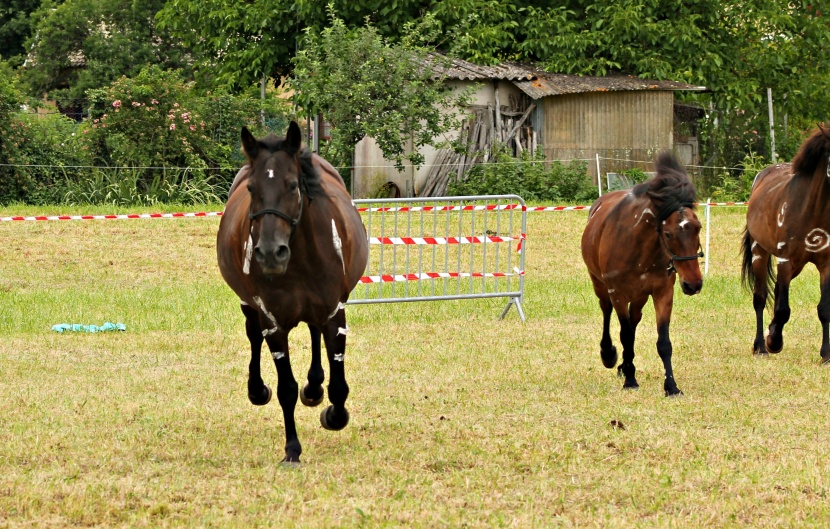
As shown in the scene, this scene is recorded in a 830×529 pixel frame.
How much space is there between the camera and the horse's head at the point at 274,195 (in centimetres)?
645

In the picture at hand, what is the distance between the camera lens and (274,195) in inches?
258

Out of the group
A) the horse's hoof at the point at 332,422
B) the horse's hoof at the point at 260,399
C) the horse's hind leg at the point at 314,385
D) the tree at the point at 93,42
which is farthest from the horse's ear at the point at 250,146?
the tree at the point at 93,42

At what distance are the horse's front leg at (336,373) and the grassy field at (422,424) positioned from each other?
183 mm

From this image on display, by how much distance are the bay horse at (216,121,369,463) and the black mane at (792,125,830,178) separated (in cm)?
488

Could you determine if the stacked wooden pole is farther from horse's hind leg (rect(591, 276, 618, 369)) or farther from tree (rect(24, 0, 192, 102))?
tree (rect(24, 0, 192, 102))

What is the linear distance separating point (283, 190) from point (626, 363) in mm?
4122

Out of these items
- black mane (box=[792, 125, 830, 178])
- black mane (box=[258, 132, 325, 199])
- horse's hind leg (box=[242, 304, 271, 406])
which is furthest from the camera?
black mane (box=[792, 125, 830, 178])

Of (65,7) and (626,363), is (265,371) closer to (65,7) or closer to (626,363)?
(626,363)

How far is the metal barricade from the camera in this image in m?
13.4

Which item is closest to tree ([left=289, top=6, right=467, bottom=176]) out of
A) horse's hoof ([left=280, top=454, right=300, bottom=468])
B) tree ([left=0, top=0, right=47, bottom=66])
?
horse's hoof ([left=280, top=454, right=300, bottom=468])

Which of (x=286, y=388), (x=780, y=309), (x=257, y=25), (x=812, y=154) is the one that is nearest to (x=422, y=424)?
(x=286, y=388)

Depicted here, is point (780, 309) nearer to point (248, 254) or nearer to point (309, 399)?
point (309, 399)

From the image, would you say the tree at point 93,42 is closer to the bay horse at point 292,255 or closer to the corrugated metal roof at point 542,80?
the corrugated metal roof at point 542,80

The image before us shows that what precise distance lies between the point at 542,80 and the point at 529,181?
10.7ft
